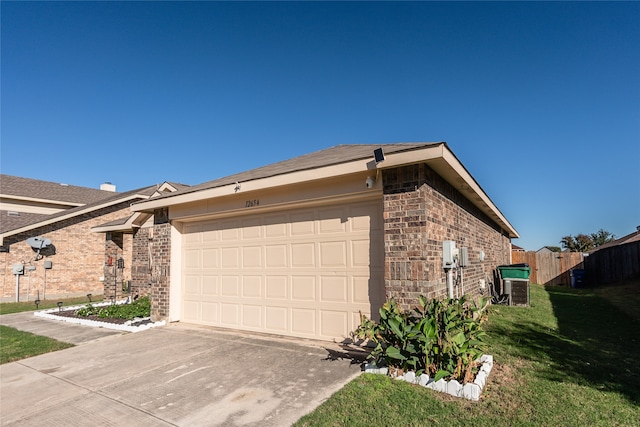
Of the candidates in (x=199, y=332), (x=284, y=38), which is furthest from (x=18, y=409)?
(x=284, y=38)

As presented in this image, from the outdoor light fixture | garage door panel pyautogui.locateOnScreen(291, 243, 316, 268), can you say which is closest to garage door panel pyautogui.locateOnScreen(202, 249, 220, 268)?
garage door panel pyautogui.locateOnScreen(291, 243, 316, 268)

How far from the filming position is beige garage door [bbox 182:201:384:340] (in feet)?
18.9

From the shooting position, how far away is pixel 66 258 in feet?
54.7

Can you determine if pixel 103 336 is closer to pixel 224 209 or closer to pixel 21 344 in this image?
pixel 21 344

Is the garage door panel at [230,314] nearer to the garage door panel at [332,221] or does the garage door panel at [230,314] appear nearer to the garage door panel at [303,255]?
the garage door panel at [303,255]

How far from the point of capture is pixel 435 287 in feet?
17.0

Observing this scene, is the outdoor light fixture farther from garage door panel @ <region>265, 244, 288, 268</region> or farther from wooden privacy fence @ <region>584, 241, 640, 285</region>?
wooden privacy fence @ <region>584, 241, 640, 285</region>

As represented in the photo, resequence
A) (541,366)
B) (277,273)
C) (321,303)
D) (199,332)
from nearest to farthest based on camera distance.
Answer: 1. (541,366)
2. (321,303)
3. (277,273)
4. (199,332)

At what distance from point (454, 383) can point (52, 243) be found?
18779 millimetres

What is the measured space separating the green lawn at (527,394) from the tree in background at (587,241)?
49.2 m

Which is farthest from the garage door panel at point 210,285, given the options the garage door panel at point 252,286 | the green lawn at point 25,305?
the green lawn at point 25,305

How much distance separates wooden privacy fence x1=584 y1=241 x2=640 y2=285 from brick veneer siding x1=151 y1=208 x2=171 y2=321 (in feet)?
60.0

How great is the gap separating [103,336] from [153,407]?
4.69 m

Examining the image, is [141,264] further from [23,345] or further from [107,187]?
[107,187]
